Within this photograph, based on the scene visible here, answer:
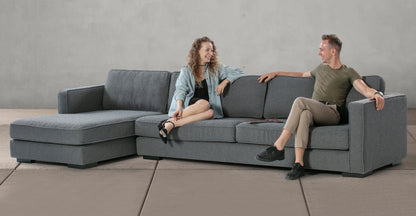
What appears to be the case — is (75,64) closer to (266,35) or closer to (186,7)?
(186,7)

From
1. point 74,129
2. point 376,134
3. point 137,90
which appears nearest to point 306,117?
point 376,134

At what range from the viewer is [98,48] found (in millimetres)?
8703

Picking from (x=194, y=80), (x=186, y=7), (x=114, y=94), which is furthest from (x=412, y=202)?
(x=186, y=7)

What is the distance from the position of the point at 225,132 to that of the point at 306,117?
688 millimetres

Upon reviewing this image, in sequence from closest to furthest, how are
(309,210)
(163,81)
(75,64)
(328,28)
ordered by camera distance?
(309,210) < (163,81) < (328,28) < (75,64)

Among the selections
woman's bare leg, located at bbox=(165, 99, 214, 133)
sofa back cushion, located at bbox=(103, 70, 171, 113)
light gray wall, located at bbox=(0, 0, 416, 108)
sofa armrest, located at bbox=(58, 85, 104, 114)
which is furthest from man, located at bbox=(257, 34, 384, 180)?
light gray wall, located at bbox=(0, 0, 416, 108)

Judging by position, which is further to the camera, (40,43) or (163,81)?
(40,43)

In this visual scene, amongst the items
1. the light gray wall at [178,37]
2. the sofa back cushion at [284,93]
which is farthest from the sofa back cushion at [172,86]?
the light gray wall at [178,37]

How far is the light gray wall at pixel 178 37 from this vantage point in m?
8.19

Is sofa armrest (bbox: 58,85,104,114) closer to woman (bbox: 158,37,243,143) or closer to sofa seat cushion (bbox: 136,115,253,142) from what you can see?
sofa seat cushion (bbox: 136,115,253,142)

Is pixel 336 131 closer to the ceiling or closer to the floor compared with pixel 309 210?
closer to the ceiling

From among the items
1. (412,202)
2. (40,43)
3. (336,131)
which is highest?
(40,43)

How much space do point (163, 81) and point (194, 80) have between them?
1.79 feet

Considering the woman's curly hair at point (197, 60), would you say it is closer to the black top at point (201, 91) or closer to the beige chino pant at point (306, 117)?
the black top at point (201, 91)
